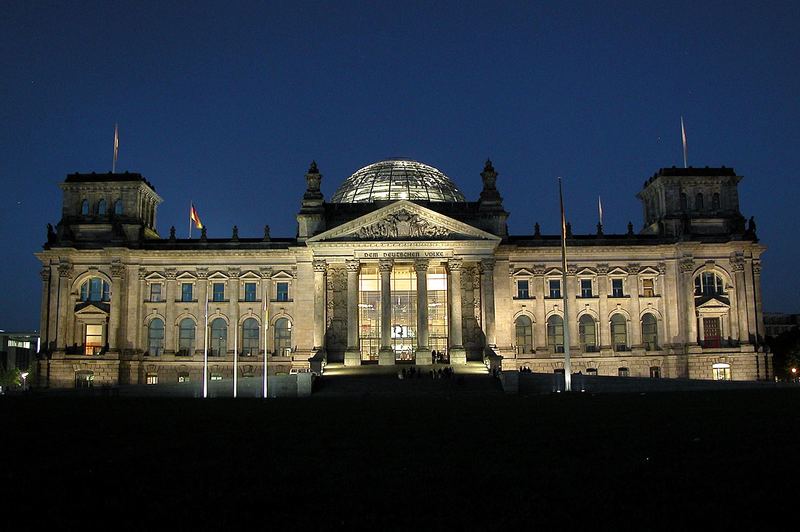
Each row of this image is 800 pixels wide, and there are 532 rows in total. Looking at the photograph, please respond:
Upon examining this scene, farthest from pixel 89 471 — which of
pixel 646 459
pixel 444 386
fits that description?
pixel 444 386

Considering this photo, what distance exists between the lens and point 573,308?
3359 inches

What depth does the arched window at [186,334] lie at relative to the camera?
84.8m

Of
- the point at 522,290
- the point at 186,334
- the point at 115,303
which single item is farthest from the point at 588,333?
the point at 115,303

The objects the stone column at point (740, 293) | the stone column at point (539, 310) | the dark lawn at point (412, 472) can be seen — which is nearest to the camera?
the dark lawn at point (412, 472)

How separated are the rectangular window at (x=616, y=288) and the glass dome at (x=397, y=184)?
2015 centimetres

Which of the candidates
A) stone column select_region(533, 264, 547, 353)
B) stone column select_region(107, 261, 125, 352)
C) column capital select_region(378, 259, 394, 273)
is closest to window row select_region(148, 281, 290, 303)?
stone column select_region(107, 261, 125, 352)

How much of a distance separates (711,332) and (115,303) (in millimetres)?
61171

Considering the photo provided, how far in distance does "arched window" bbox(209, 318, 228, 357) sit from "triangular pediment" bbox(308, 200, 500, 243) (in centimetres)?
1537

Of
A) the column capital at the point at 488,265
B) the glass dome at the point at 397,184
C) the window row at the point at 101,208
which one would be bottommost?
the column capital at the point at 488,265

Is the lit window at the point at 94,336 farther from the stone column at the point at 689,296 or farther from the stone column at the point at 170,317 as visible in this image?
the stone column at the point at 689,296

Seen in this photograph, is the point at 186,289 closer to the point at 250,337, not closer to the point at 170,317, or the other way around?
the point at 170,317

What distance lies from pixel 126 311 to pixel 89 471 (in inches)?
2872

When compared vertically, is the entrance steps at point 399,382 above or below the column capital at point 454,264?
below

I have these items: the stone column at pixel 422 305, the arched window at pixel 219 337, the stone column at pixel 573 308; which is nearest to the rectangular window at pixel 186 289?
the arched window at pixel 219 337
